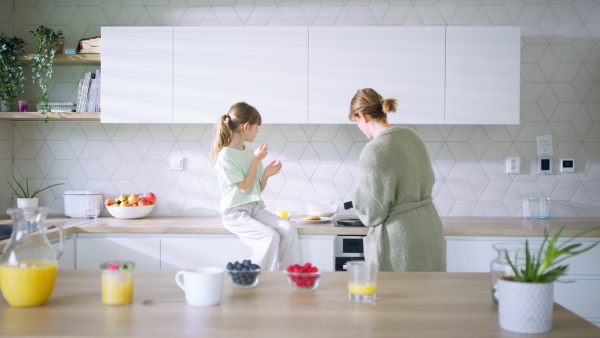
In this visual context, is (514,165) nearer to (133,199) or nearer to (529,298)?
(133,199)

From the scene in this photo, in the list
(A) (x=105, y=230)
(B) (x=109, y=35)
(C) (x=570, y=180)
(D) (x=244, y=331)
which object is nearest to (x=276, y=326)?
(D) (x=244, y=331)

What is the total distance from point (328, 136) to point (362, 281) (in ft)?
8.11

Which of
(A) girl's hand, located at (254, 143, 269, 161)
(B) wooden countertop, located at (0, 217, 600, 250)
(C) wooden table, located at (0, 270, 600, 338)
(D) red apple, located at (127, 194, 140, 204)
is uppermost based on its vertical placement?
(A) girl's hand, located at (254, 143, 269, 161)

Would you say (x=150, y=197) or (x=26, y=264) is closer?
(x=26, y=264)

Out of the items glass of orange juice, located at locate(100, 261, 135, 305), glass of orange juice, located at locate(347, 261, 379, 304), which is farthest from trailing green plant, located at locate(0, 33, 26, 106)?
glass of orange juice, located at locate(347, 261, 379, 304)

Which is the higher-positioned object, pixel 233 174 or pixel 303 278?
pixel 233 174

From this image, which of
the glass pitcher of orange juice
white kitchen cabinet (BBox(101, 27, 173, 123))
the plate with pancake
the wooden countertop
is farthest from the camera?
white kitchen cabinet (BBox(101, 27, 173, 123))

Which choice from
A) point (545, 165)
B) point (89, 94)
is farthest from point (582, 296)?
point (89, 94)

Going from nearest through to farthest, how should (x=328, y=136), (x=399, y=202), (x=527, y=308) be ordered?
(x=527, y=308)
(x=399, y=202)
(x=328, y=136)

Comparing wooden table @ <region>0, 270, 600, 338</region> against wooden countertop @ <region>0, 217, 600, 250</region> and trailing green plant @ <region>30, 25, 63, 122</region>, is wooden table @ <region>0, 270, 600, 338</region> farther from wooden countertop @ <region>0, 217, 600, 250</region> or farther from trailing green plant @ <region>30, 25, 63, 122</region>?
trailing green plant @ <region>30, 25, 63, 122</region>

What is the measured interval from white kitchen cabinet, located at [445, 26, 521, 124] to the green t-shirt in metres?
1.29

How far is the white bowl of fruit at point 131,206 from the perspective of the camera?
3625mm

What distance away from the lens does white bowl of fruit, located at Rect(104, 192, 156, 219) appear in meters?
3.62

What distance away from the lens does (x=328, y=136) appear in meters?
3.88
